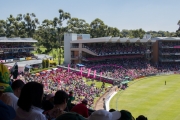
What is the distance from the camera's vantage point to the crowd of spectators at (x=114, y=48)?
48.4 m

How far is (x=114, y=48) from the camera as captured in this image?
2044 inches

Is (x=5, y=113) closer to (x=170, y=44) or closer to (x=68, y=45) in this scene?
(x=68, y=45)

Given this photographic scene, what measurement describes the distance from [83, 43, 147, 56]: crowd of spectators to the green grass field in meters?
12.6

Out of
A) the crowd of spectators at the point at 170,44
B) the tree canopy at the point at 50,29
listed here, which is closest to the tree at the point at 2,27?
the tree canopy at the point at 50,29

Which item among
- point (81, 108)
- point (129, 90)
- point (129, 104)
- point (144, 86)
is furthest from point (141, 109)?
point (81, 108)

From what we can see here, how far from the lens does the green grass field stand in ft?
72.1

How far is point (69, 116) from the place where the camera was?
2.13 meters

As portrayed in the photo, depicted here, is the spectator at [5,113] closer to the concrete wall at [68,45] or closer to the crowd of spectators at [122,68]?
the crowd of spectators at [122,68]

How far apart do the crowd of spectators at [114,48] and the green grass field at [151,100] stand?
12626 mm

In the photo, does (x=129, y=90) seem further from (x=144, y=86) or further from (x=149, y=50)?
(x=149, y=50)

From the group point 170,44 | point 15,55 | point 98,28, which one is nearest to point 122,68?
point 170,44

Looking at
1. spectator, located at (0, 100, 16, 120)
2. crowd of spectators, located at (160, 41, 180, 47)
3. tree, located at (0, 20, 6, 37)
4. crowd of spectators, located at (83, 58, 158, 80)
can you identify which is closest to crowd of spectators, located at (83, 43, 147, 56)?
crowd of spectators, located at (83, 58, 158, 80)

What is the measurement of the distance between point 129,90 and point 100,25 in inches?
1539

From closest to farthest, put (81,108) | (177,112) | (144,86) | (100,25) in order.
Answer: (81,108), (177,112), (144,86), (100,25)
